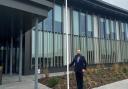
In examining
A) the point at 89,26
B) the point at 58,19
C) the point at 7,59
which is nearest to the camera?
the point at 7,59

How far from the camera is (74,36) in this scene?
98.9 ft

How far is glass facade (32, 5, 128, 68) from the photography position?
26516 mm

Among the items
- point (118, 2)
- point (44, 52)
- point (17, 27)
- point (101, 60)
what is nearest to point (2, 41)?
point (44, 52)

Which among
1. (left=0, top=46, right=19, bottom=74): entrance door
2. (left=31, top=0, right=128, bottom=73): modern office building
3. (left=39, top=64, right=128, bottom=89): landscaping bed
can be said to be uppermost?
(left=31, top=0, right=128, bottom=73): modern office building

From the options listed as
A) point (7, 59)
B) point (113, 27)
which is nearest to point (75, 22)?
point (7, 59)

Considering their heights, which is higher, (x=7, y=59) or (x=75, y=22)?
(x=75, y=22)

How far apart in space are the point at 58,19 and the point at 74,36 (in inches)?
117

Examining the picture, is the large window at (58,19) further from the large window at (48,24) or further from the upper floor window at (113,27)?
the upper floor window at (113,27)

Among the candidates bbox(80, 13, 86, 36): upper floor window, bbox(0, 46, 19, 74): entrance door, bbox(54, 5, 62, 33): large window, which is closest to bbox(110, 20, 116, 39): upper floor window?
bbox(80, 13, 86, 36): upper floor window

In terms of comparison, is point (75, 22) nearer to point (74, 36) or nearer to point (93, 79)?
point (74, 36)

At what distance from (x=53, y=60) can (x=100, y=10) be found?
10.6 meters

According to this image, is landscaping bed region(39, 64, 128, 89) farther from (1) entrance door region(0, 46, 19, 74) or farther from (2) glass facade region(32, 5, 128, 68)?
(1) entrance door region(0, 46, 19, 74)

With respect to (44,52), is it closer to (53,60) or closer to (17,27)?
(53,60)

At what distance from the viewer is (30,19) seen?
1550cm
